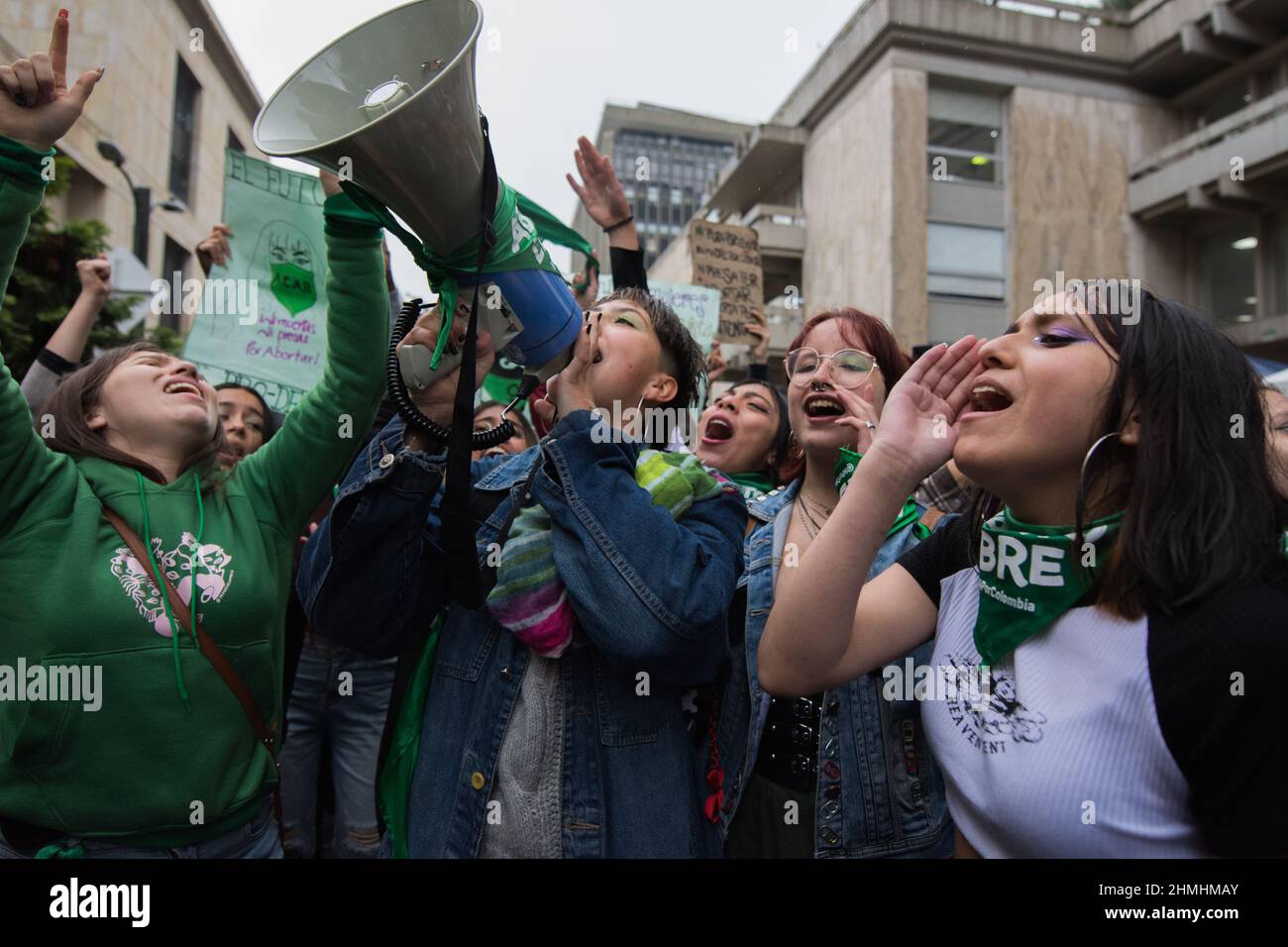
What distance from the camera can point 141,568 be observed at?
174cm

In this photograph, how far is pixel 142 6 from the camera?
13.0 m

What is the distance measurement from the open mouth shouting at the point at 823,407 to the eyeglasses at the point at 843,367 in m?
0.05

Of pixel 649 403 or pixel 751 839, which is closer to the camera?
pixel 751 839

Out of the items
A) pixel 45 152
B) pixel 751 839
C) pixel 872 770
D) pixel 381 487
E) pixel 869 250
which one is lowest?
pixel 751 839

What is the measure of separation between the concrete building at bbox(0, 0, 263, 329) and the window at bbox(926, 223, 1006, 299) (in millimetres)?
11506

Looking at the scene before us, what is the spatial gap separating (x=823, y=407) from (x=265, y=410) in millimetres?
2552

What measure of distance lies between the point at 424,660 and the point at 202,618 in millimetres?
519

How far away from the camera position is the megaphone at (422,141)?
1.40m

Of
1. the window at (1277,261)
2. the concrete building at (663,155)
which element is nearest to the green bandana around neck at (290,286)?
the window at (1277,261)

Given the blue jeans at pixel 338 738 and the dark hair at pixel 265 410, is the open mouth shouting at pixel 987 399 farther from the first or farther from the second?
the dark hair at pixel 265 410

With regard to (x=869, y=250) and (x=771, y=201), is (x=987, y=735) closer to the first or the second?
(x=869, y=250)

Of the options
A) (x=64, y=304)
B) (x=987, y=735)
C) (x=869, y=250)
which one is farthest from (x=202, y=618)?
(x=869, y=250)

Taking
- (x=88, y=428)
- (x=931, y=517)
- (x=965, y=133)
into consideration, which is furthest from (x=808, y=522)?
(x=965, y=133)

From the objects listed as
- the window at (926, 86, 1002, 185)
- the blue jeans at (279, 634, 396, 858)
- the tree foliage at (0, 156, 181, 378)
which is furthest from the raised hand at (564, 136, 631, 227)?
the window at (926, 86, 1002, 185)
